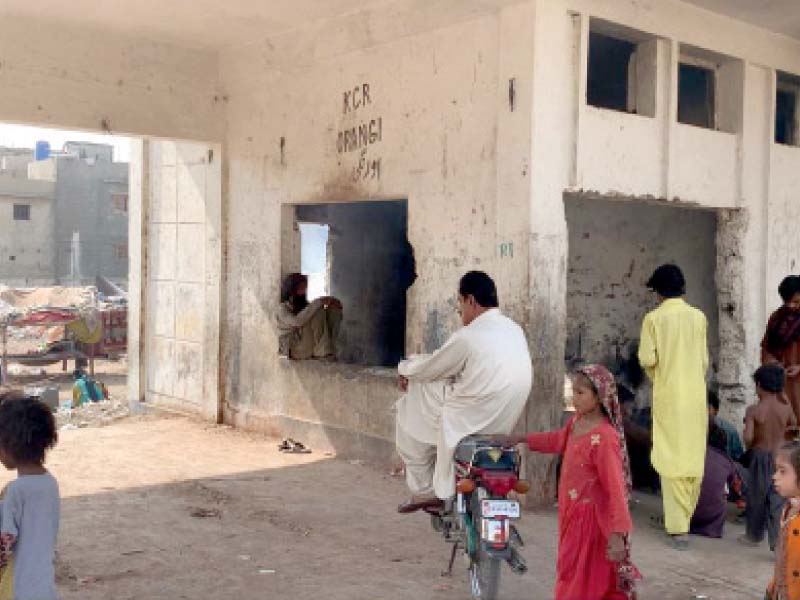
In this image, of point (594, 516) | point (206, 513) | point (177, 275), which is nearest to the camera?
point (594, 516)

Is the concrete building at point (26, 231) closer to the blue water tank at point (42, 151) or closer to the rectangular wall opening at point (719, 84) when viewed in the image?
the blue water tank at point (42, 151)

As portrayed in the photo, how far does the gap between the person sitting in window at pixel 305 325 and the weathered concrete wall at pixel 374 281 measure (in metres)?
1.72

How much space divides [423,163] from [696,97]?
119 inches

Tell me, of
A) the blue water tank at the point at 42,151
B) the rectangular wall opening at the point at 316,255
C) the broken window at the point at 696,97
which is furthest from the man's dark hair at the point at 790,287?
the blue water tank at the point at 42,151

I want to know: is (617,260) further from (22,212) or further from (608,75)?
(22,212)

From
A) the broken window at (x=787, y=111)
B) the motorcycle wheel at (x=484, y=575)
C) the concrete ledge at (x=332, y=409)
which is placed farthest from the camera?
the broken window at (x=787, y=111)

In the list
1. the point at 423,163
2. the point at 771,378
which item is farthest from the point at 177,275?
the point at 771,378

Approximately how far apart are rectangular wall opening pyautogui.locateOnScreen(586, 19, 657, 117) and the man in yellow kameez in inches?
84.6

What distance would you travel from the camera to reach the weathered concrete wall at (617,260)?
988 cm

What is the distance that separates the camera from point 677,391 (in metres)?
6.04

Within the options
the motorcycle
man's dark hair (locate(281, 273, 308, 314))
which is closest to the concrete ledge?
man's dark hair (locate(281, 273, 308, 314))

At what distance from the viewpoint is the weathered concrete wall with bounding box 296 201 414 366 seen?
11.1 metres

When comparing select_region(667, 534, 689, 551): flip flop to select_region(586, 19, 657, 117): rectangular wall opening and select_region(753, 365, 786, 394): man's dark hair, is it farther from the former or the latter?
select_region(586, 19, 657, 117): rectangular wall opening

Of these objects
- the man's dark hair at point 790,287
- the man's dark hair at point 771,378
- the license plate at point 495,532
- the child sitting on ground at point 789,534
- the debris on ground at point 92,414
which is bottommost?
the debris on ground at point 92,414
